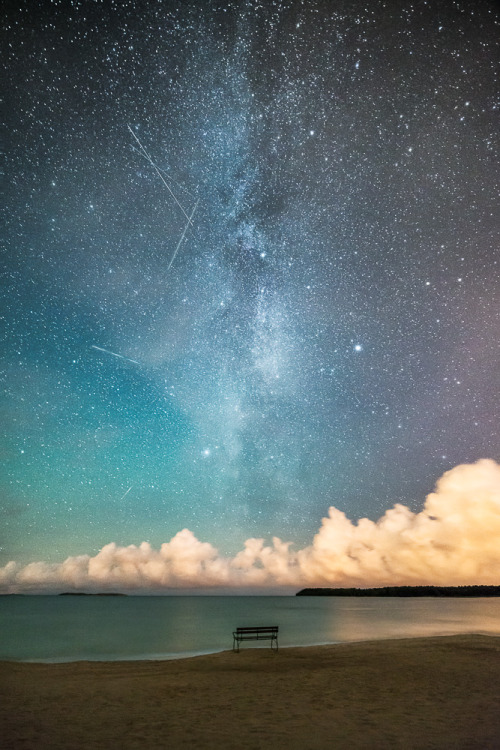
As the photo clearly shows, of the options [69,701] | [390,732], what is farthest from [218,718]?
[69,701]

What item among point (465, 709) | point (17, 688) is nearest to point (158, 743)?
point (465, 709)

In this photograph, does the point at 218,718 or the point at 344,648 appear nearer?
the point at 218,718

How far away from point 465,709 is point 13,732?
8410mm

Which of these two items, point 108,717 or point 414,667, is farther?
point 414,667

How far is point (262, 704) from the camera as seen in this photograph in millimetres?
9812

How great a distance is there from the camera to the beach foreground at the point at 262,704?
7551 millimetres

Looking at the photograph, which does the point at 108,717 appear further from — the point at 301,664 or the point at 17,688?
the point at 301,664

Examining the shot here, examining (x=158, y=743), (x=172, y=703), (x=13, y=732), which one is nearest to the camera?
(x=158, y=743)

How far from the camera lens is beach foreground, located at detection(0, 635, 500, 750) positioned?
24.8 ft

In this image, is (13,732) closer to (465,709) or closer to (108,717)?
(108,717)

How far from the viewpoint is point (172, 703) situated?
10.0 m

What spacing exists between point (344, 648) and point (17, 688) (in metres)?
12.7

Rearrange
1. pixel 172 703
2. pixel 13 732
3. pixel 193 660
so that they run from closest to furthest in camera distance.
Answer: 1. pixel 13 732
2. pixel 172 703
3. pixel 193 660

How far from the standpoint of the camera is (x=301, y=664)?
15562 millimetres
